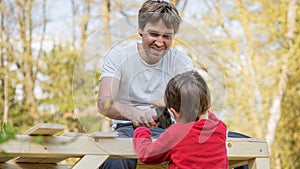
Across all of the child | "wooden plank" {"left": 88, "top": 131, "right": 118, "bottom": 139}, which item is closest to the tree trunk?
the child

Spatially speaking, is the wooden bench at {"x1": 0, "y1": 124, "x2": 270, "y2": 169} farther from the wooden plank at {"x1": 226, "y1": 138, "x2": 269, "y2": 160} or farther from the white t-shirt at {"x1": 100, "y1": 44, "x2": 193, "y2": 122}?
the white t-shirt at {"x1": 100, "y1": 44, "x2": 193, "y2": 122}

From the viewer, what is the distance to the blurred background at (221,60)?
6.48 meters

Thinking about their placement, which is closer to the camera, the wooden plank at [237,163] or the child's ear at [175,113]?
the child's ear at [175,113]

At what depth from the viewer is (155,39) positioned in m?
2.17

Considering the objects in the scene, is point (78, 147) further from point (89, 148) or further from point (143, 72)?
point (143, 72)

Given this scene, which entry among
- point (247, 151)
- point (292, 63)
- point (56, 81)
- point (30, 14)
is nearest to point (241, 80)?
point (292, 63)

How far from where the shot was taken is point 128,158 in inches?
82.7

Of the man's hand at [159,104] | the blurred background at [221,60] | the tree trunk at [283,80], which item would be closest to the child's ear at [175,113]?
the man's hand at [159,104]

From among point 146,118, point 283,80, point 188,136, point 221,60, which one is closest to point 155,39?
point 146,118

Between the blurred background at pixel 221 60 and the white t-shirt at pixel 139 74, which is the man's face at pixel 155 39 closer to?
the white t-shirt at pixel 139 74

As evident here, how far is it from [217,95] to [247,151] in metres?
0.27

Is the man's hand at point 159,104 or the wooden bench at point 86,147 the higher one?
the man's hand at point 159,104

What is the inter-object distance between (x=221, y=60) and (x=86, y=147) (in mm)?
4539

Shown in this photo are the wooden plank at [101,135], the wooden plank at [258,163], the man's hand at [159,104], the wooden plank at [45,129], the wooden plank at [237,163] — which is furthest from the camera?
the wooden plank at [237,163]
